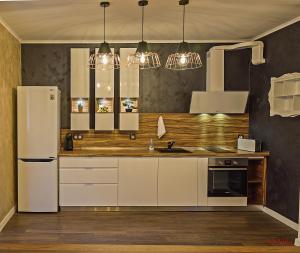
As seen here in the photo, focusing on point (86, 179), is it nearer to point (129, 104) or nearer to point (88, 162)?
point (88, 162)

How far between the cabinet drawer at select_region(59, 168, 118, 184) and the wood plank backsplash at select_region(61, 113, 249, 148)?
0.66 m

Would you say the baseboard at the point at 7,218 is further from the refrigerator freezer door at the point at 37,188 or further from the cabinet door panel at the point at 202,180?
the cabinet door panel at the point at 202,180

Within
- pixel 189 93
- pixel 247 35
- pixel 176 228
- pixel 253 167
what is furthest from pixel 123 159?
pixel 247 35

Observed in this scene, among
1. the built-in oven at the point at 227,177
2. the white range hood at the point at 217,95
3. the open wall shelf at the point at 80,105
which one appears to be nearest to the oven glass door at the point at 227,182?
the built-in oven at the point at 227,177

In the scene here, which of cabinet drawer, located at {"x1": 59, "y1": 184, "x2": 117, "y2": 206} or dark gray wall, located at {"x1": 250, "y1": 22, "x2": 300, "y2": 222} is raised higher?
dark gray wall, located at {"x1": 250, "y1": 22, "x2": 300, "y2": 222}

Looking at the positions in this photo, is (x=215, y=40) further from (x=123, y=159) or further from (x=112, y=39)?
(x=123, y=159)

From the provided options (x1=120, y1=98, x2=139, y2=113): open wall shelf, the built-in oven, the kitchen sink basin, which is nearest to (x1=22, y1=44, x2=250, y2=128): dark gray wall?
(x1=120, y1=98, x2=139, y2=113): open wall shelf

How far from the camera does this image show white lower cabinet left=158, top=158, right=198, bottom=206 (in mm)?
4738

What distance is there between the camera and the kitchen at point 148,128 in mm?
3926

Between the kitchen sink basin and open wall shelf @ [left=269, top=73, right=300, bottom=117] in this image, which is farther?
the kitchen sink basin

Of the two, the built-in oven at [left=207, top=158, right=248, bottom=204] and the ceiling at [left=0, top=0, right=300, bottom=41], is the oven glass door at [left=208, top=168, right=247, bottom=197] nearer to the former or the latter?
the built-in oven at [left=207, top=158, right=248, bottom=204]

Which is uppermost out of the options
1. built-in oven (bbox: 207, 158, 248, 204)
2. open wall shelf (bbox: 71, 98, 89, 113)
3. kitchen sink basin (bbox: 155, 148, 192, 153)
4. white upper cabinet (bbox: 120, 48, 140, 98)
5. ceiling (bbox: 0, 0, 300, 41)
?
ceiling (bbox: 0, 0, 300, 41)

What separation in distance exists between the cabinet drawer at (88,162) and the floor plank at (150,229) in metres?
0.67

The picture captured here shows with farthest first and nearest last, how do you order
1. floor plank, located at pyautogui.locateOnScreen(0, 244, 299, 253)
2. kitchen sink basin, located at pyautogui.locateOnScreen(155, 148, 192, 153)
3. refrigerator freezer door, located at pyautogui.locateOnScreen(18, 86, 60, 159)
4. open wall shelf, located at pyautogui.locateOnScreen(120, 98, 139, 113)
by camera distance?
open wall shelf, located at pyautogui.locateOnScreen(120, 98, 139, 113) < kitchen sink basin, located at pyautogui.locateOnScreen(155, 148, 192, 153) < refrigerator freezer door, located at pyautogui.locateOnScreen(18, 86, 60, 159) < floor plank, located at pyautogui.locateOnScreen(0, 244, 299, 253)
